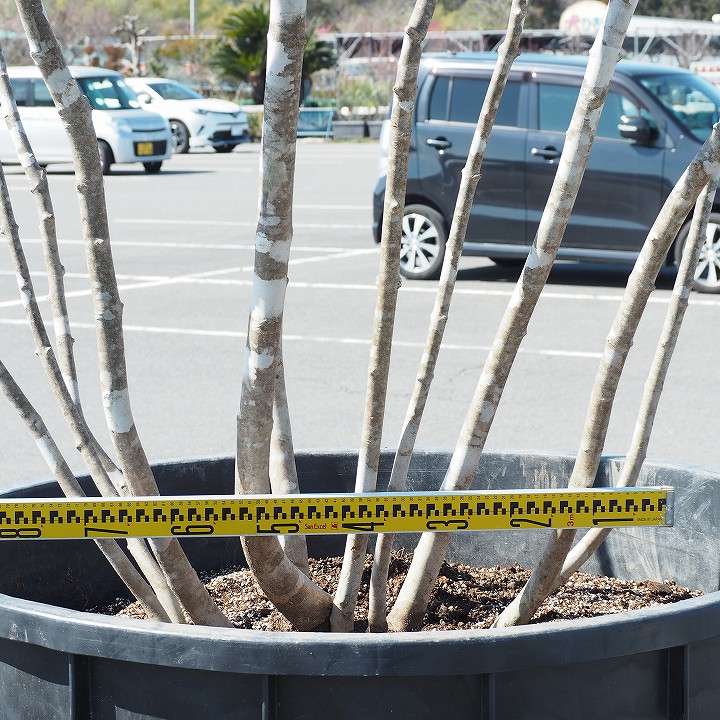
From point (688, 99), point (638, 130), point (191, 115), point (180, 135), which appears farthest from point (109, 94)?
point (638, 130)

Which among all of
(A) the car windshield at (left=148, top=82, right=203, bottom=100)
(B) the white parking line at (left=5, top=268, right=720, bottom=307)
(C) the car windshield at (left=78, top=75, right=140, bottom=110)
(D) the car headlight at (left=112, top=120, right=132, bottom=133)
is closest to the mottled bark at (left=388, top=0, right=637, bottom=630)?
(B) the white parking line at (left=5, top=268, right=720, bottom=307)

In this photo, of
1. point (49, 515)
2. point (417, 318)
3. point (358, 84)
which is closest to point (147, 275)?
point (417, 318)

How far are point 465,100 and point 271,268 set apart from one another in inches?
350

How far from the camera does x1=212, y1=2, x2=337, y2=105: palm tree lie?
122 feet

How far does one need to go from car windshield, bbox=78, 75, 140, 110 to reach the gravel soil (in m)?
20.2

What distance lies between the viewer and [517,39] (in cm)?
249

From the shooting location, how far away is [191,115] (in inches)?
1096

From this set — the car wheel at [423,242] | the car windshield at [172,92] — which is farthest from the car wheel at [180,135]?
the car wheel at [423,242]

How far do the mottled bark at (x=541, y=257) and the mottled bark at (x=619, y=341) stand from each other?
158 millimetres

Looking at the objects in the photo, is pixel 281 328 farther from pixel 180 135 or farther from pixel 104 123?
pixel 180 135

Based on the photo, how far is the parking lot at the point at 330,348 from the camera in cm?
613

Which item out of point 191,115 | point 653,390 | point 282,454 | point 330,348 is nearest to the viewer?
point 653,390

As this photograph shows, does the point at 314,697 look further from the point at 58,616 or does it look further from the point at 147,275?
the point at 147,275

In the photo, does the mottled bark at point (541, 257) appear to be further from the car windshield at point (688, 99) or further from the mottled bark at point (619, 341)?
the car windshield at point (688, 99)
